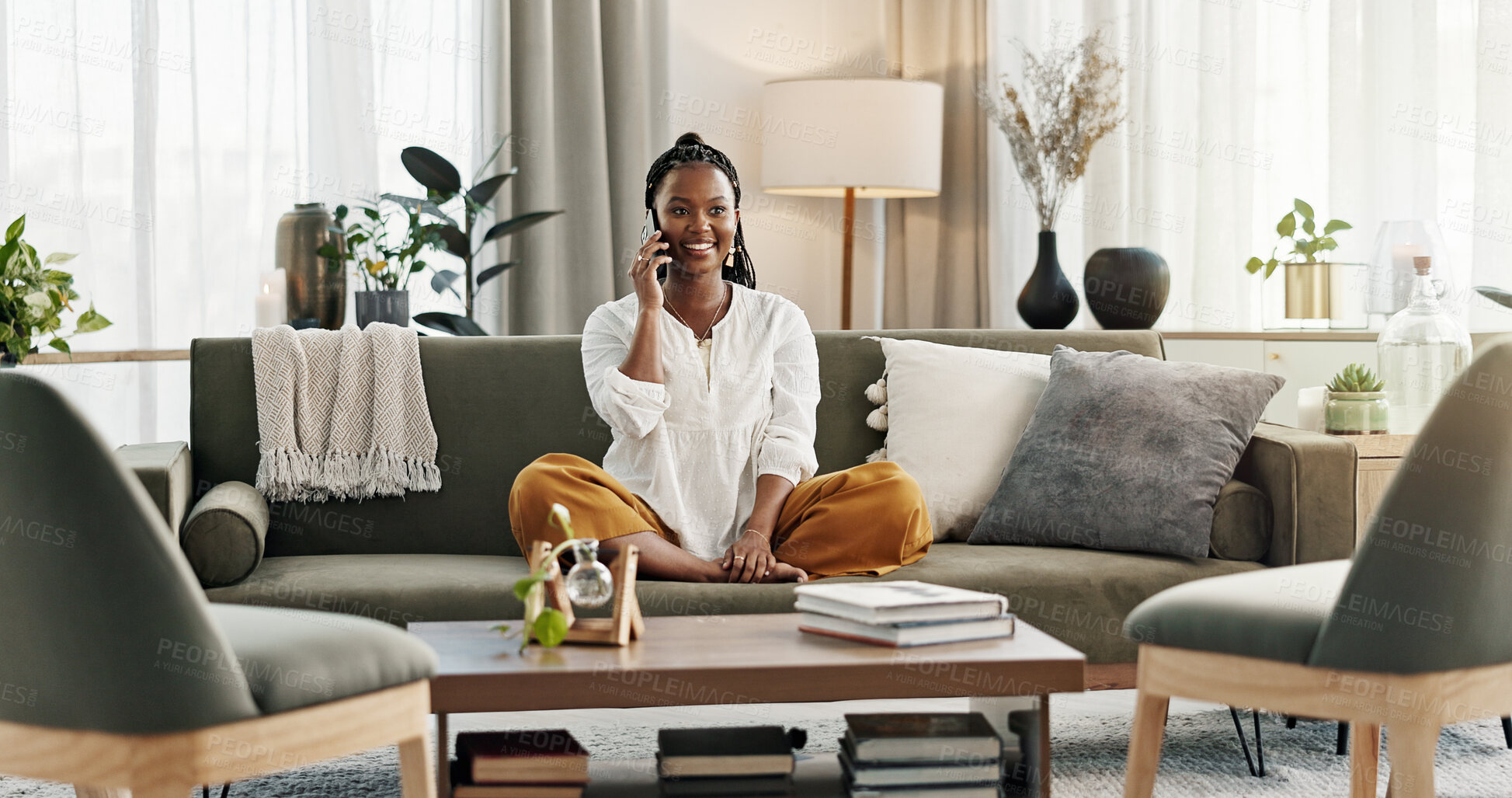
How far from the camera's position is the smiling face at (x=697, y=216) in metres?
2.47

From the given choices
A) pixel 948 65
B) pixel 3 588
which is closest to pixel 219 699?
pixel 3 588

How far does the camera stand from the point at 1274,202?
342 cm

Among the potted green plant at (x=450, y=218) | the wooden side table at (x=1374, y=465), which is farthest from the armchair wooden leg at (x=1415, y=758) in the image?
the potted green plant at (x=450, y=218)

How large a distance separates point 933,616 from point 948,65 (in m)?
2.96

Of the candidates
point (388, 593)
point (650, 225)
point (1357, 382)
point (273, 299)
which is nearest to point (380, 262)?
point (273, 299)

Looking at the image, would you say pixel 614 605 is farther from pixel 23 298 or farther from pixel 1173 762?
pixel 23 298

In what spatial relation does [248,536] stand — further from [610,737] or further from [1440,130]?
[1440,130]

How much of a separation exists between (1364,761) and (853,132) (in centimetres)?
233

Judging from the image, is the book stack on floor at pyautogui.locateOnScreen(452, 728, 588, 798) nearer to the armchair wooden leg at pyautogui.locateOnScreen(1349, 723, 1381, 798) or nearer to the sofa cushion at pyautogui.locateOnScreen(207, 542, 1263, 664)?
the sofa cushion at pyautogui.locateOnScreen(207, 542, 1263, 664)

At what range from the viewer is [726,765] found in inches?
59.4

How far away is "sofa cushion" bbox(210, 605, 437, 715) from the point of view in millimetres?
1335

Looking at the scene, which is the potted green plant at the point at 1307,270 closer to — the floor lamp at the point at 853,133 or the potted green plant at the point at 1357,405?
the potted green plant at the point at 1357,405

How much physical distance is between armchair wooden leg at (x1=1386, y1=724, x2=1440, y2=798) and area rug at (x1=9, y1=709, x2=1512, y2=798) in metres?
0.62

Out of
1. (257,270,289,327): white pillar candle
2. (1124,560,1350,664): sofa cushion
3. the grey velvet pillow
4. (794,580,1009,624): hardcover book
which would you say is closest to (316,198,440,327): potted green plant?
(257,270,289,327): white pillar candle
